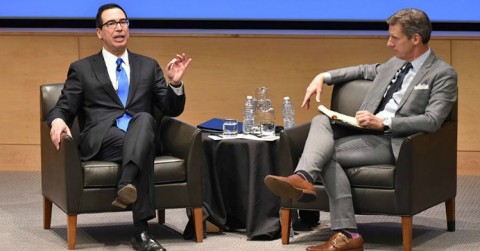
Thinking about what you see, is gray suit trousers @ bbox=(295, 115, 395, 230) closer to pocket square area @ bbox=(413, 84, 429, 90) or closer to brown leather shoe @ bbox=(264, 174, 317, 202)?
brown leather shoe @ bbox=(264, 174, 317, 202)

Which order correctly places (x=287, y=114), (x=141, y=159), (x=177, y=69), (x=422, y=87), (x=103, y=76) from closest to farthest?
(x=141, y=159) → (x=422, y=87) → (x=177, y=69) → (x=103, y=76) → (x=287, y=114)

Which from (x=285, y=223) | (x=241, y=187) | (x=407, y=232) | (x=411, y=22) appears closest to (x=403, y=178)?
(x=407, y=232)

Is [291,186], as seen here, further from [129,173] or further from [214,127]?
[214,127]

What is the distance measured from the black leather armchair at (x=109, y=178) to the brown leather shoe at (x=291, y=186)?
0.58 meters

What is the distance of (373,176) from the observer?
564 centimetres

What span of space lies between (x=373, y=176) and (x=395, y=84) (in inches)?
27.1

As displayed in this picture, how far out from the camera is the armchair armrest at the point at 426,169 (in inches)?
220

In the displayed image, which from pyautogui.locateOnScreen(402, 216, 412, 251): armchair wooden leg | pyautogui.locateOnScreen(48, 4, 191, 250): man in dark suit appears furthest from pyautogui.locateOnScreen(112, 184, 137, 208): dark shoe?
pyautogui.locateOnScreen(402, 216, 412, 251): armchair wooden leg

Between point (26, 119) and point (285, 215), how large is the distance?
311 cm

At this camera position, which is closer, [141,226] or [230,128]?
[141,226]

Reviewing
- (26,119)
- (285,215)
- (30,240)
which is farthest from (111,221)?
(26,119)

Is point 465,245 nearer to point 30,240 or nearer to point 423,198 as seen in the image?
point 423,198

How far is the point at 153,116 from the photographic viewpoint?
6.36 m

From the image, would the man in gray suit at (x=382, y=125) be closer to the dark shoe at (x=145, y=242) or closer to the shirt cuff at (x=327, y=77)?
the shirt cuff at (x=327, y=77)
